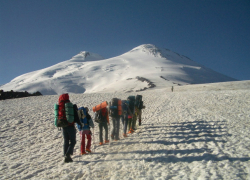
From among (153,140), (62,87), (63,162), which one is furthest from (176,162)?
(62,87)

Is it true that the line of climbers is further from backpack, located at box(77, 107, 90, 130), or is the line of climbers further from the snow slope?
the snow slope

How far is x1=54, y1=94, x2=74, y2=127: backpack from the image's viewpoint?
5.50 metres

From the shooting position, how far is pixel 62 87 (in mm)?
124875

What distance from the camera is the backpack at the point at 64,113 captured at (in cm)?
550

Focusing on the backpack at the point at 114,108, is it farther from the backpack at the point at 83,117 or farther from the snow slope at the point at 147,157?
the backpack at the point at 83,117

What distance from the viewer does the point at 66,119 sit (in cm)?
560

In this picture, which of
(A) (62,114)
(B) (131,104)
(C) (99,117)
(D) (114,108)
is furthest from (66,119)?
(B) (131,104)

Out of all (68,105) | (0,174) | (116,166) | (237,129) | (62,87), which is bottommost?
(0,174)

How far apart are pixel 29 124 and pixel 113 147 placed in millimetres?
8855

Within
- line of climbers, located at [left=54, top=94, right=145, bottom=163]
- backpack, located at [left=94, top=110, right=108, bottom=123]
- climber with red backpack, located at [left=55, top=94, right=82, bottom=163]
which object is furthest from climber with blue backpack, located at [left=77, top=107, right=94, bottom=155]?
backpack, located at [left=94, top=110, right=108, bottom=123]

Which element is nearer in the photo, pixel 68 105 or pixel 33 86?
pixel 68 105

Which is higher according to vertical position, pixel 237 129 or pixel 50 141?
pixel 237 129

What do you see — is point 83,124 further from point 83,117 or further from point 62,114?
point 62,114

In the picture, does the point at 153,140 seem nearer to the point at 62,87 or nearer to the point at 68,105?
the point at 68,105
